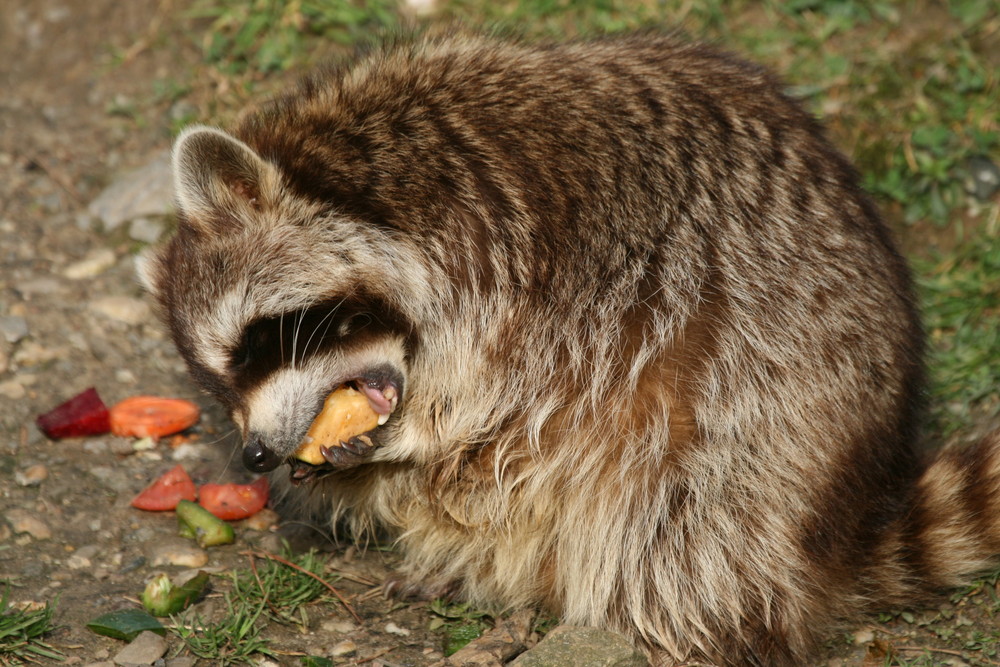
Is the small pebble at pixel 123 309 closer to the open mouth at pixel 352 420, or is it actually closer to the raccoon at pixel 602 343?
the raccoon at pixel 602 343

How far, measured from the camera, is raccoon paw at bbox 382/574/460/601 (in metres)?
3.10

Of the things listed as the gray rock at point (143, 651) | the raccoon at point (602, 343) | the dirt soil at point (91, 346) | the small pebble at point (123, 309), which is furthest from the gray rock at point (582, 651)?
the small pebble at point (123, 309)

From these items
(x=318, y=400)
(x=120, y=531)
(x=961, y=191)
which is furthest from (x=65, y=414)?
(x=961, y=191)

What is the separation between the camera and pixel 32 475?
3328mm

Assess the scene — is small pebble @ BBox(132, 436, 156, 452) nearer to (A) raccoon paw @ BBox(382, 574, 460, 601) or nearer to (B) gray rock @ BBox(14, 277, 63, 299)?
(B) gray rock @ BBox(14, 277, 63, 299)

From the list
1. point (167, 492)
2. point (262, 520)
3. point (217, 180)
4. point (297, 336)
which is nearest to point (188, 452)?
point (167, 492)

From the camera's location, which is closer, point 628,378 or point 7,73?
point 628,378

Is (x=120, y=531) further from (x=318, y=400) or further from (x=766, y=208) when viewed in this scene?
(x=766, y=208)

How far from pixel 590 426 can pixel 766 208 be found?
0.73 meters

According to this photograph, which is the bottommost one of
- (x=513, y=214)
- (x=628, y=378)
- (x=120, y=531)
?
(x=120, y=531)

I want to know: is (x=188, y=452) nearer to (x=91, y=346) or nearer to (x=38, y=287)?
(x=91, y=346)

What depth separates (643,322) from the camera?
2.79 metres

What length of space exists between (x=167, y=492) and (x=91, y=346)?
867mm

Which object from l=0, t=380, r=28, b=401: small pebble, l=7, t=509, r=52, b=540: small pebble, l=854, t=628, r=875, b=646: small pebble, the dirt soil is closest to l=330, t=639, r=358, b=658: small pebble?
the dirt soil
